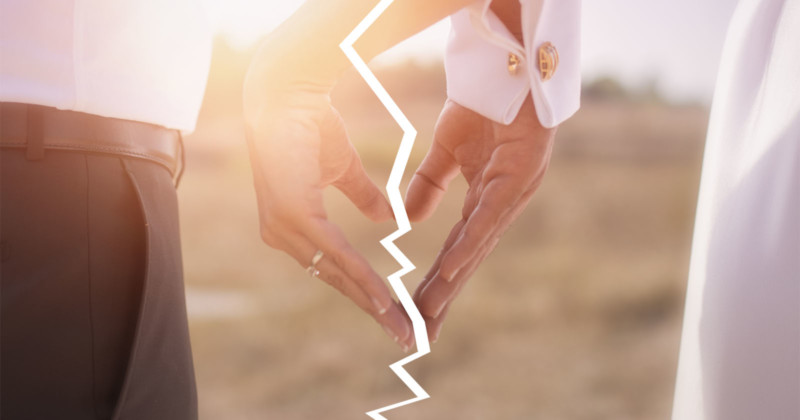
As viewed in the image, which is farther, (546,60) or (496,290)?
(496,290)

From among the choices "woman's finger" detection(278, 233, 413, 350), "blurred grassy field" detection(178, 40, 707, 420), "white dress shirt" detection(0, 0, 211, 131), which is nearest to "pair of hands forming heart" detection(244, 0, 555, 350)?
"woman's finger" detection(278, 233, 413, 350)

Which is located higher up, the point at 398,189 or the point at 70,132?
the point at 70,132

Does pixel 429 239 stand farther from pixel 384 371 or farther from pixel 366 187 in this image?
pixel 366 187

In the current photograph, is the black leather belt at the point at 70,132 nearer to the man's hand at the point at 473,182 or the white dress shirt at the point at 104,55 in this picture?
the white dress shirt at the point at 104,55

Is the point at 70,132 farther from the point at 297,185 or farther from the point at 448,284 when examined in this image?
the point at 448,284

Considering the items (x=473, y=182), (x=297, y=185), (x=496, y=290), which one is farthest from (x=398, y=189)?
(x=496, y=290)

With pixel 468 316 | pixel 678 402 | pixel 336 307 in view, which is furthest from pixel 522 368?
pixel 678 402

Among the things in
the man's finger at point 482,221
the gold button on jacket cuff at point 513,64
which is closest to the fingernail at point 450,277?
the man's finger at point 482,221

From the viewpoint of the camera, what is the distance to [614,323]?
24.4ft

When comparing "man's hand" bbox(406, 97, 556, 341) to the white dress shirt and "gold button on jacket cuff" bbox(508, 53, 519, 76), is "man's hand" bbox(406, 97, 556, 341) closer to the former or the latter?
"gold button on jacket cuff" bbox(508, 53, 519, 76)

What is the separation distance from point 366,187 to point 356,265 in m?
0.16

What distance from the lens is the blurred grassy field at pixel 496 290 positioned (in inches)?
219

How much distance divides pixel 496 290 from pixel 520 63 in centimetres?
689

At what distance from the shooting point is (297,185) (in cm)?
62
